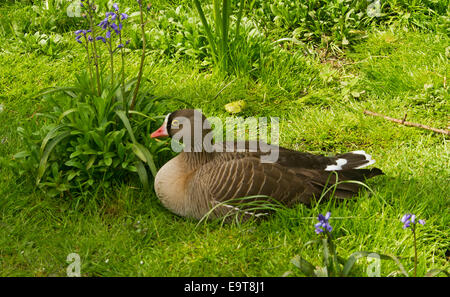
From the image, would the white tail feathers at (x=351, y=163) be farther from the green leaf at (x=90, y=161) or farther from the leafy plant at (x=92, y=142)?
the green leaf at (x=90, y=161)

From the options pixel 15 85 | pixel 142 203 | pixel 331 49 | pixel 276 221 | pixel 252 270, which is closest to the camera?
pixel 252 270

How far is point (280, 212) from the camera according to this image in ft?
11.5

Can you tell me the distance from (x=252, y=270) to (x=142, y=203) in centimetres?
98

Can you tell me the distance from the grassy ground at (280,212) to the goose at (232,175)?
0.12 metres

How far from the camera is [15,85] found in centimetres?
506

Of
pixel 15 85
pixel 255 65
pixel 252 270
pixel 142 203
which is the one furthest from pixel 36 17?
pixel 252 270

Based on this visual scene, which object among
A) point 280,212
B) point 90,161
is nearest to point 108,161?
point 90,161

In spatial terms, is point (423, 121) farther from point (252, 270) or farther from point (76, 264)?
point (76, 264)

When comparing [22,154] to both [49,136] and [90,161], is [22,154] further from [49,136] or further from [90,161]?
[90,161]

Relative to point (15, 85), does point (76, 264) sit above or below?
below

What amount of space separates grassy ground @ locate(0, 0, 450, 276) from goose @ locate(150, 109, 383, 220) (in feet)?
0.38

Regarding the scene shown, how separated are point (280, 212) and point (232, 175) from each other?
0.40 metres

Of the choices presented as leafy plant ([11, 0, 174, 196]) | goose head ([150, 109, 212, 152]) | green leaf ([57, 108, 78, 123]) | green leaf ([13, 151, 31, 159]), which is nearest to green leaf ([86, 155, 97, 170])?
leafy plant ([11, 0, 174, 196])

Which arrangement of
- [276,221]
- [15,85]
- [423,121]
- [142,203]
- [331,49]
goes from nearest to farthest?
[276,221] < [142,203] < [423,121] < [15,85] < [331,49]
